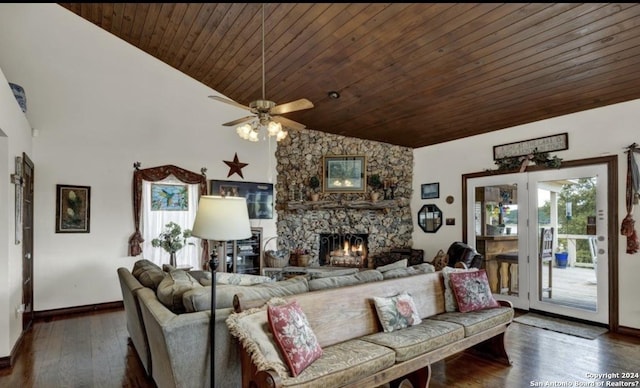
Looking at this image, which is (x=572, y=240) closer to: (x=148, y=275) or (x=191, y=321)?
(x=191, y=321)

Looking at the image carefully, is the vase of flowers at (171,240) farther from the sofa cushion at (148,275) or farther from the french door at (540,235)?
the french door at (540,235)

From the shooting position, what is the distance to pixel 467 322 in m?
2.99

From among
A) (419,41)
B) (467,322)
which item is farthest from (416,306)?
(419,41)

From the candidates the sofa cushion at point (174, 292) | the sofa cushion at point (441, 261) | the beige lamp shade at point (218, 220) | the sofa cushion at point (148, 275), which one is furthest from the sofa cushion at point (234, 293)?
the sofa cushion at point (441, 261)

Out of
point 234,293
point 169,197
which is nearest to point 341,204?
point 169,197

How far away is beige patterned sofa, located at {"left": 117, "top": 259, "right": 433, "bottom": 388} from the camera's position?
2.13m

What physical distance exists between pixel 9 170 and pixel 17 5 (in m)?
2.85

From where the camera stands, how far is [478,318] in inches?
121

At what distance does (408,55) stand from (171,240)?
400 centimetres

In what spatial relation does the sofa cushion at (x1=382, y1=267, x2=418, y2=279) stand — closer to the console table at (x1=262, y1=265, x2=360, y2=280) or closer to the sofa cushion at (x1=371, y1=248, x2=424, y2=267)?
the console table at (x1=262, y1=265, x2=360, y2=280)

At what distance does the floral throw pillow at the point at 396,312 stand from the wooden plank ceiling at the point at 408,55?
97.5 inches

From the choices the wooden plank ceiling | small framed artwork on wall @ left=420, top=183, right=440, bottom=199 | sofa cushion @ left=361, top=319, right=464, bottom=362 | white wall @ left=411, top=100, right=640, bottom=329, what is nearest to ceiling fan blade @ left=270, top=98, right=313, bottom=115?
the wooden plank ceiling

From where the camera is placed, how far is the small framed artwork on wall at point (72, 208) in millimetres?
4902

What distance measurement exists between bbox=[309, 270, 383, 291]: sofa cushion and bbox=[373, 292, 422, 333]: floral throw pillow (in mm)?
210
